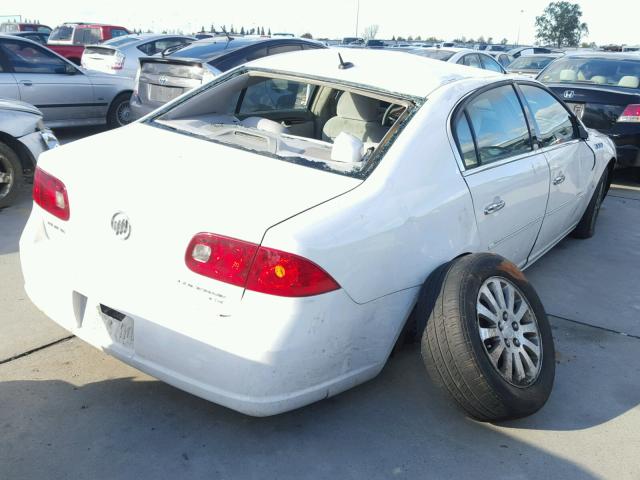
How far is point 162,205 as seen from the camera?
2.66m

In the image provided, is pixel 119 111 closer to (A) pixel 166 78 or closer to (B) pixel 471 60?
(A) pixel 166 78

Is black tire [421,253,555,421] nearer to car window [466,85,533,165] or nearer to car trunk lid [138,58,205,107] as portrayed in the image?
car window [466,85,533,165]

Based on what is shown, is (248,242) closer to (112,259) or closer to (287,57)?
(112,259)

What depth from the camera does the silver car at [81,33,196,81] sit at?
1295cm

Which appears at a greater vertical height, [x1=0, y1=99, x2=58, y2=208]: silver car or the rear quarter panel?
the rear quarter panel

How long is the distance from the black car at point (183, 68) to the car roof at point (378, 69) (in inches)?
169

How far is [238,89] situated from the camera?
4.16 meters

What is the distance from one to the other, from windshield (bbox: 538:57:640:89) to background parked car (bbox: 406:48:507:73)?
265cm

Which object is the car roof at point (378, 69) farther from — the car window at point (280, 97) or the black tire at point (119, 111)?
the black tire at point (119, 111)

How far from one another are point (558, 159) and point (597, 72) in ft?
16.7

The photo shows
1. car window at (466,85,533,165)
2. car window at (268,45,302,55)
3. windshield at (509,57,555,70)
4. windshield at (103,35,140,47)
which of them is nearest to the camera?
car window at (466,85,533,165)

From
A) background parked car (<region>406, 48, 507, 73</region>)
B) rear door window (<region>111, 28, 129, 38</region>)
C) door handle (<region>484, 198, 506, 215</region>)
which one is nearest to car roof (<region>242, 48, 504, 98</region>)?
door handle (<region>484, 198, 506, 215</region>)

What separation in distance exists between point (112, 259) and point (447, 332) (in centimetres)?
140

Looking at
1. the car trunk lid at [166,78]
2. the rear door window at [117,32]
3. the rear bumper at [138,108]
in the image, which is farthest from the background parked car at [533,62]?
the rear door window at [117,32]
